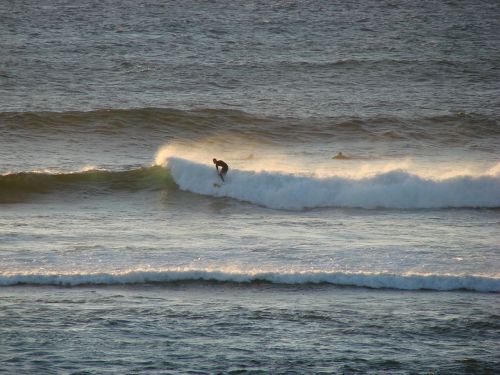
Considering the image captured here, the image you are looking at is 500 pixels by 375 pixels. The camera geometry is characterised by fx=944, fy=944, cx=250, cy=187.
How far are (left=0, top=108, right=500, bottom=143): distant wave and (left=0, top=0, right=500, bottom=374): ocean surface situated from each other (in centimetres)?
9

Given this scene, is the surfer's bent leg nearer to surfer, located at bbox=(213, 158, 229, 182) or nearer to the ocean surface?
surfer, located at bbox=(213, 158, 229, 182)

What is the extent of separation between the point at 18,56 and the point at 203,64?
23.1ft

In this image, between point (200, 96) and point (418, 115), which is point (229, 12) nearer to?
point (200, 96)

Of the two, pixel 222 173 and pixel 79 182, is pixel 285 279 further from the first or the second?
pixel 79 182

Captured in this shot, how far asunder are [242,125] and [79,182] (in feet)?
25.6

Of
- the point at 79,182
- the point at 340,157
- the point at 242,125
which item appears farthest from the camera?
the point at 242,125

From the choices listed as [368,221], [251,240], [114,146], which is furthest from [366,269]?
[114,146]

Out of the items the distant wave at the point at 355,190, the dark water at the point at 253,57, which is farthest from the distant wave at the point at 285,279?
the dark water at the point at 253,57

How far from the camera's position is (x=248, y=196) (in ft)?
69.8

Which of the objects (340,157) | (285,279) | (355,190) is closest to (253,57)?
(340,157)

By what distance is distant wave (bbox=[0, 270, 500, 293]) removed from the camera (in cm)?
1408

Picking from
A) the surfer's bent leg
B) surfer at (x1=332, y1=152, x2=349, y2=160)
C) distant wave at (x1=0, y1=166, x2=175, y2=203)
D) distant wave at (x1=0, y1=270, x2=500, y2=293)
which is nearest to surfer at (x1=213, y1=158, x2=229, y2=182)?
the surfer's bent leg

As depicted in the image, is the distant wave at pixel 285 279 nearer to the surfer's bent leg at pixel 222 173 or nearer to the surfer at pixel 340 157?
the surfer's bent leg at pixel 222 173

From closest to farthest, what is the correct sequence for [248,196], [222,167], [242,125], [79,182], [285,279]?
[285,279] < [248,196] < [79,182] < [222,167] < [242,125]
